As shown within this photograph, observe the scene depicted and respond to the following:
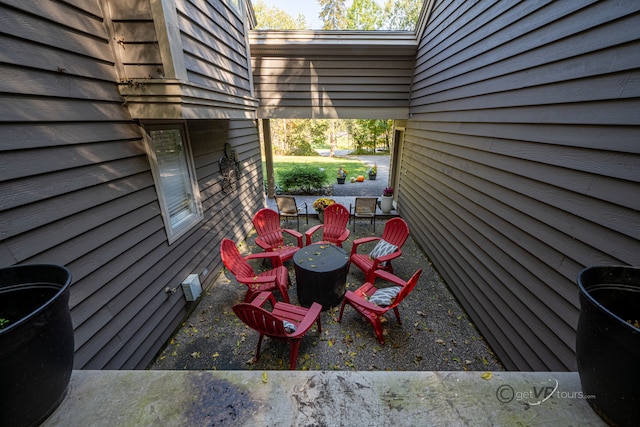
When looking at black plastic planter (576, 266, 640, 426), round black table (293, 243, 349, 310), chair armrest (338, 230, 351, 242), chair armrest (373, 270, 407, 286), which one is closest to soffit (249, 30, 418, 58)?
chair armrest (338, 230, 351, 242)

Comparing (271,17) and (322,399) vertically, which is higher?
(271,17)

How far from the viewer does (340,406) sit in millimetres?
856

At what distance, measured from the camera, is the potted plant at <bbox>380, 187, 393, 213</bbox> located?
681 cm

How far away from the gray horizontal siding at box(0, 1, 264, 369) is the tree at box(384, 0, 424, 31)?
22945 mm

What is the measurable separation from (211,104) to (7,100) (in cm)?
160

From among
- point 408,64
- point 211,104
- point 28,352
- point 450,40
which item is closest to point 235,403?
point 28,352

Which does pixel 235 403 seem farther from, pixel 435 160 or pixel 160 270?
pixel 435 160

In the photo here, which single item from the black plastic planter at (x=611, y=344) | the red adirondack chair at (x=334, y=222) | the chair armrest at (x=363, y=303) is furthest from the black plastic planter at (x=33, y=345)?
the red adirondack chair at (x=334, y=222)

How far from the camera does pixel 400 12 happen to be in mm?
19109

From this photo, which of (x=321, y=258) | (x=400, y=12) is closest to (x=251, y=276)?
(x=321, y=258)

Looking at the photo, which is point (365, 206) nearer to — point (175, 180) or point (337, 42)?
point (337, 42)

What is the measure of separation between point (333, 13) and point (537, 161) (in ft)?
84.2

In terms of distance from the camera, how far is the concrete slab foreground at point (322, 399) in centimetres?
82

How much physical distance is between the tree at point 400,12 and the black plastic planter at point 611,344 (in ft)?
79.2
